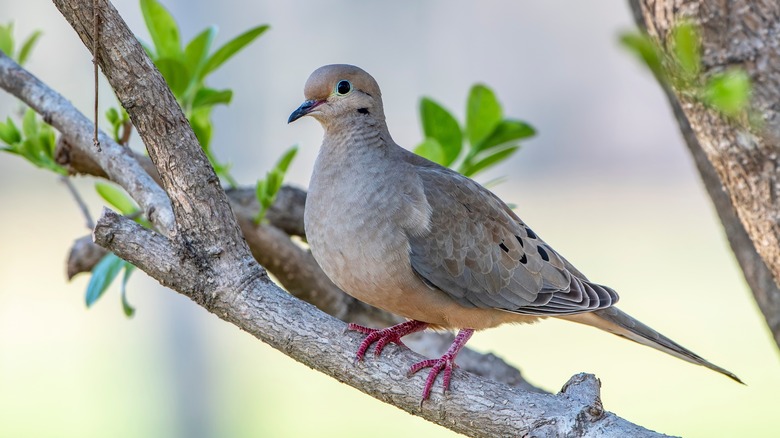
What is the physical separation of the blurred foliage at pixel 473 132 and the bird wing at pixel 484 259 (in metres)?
0.20

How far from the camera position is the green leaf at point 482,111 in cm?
233

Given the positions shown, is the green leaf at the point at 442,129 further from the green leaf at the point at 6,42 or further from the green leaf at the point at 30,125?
the green leaf at the point at 6,42

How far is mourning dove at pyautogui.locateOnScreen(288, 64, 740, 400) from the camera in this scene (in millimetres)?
1901

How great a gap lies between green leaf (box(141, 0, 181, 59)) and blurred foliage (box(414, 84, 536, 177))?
2.16 ft

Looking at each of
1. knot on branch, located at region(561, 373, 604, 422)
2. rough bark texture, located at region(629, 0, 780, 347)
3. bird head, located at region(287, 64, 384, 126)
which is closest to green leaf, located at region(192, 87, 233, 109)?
bird head, located at region(287, 64, 384, 126)

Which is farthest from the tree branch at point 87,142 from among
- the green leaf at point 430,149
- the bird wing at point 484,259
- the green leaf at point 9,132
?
the green leaf at point 430,149

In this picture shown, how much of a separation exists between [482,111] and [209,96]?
0.71 meters

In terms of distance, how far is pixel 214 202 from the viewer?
1678 mm

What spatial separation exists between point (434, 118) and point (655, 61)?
5.63 feet

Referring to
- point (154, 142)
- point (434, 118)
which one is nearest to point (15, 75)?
point (154, 142)

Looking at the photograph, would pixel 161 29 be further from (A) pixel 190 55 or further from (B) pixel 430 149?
(B) pixel 430 149

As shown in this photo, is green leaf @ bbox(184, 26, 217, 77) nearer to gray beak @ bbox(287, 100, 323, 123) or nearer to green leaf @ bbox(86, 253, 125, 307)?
gray beak @ bbox(287, 100, 323, 123)

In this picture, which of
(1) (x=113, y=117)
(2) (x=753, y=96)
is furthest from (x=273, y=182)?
(2) (x=753, y=96)

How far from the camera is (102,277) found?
2.14 m
